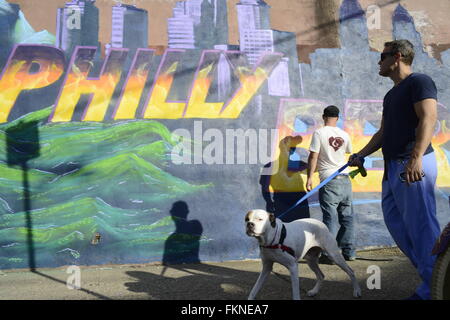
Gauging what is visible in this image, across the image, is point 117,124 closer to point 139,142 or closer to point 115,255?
point 139,142

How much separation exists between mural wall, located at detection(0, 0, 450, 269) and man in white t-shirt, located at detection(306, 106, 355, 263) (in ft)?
2.10

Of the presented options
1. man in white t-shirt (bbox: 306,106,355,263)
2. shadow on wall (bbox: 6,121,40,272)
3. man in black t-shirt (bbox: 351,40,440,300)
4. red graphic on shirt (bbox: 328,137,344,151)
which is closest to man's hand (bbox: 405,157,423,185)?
man in black t-shirt (bbox: 351,40,440,300)

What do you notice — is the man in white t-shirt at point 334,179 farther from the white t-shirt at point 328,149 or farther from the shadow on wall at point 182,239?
the shadow on wall at point 182,239

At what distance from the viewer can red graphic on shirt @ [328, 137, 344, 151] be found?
612cm

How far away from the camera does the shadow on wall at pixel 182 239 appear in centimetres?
631

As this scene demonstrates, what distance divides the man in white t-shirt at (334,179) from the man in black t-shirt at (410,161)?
1995 millimetres

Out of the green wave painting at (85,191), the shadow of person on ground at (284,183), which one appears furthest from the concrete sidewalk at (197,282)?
the shadow of person on ground at (284,183)

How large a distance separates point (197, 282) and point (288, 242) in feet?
4.79

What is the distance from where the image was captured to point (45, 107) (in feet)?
20.4

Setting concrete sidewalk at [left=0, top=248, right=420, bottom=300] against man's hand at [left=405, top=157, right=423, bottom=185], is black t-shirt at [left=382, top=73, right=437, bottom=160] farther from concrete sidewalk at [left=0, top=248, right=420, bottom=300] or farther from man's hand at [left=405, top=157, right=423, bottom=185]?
concrete sidewalk at [left=0, top=248, right=420, bottom=300]

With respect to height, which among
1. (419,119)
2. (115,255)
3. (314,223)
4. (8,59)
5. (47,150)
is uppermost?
(8,59)
